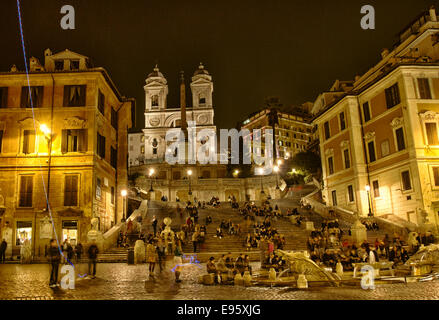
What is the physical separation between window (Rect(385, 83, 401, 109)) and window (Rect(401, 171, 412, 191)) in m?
5.47

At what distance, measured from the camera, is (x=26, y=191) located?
2669 cm

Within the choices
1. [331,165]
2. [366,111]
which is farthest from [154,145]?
[366,111]

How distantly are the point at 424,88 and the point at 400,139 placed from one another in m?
4.10

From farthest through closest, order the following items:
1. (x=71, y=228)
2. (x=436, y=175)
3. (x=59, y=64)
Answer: (x=59, y=64) < (x=436, y=175) < (x=71, y=228)

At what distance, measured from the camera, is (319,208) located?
33.8 meters

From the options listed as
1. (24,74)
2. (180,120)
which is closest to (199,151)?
(180,120)

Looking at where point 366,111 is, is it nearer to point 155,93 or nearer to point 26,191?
point 26,191

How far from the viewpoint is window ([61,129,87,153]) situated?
2770 cm

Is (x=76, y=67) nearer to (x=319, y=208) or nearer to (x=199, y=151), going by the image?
(x=319, y=208)

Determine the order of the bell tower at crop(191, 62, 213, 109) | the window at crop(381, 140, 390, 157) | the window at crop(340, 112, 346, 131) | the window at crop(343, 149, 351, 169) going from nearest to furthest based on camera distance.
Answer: the window at crop(381, 140, 390, 157) < the window at crop(343, 149, 351, 169) < the window at crop(340, 112, 346, 131) < the bell tower at crop(191, 62, 213, 109)

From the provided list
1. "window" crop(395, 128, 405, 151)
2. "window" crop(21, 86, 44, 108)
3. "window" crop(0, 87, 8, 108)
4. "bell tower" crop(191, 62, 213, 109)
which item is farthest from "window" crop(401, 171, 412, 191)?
"bell tower" crop(191, 62, 213, 109)

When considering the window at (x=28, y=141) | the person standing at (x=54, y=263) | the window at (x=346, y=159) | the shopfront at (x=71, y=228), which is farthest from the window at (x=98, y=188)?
the window at (x=346, y=159)

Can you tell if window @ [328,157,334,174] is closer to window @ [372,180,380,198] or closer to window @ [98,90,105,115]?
window @ [372,180,380,198]

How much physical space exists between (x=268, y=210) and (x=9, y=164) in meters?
19.6
